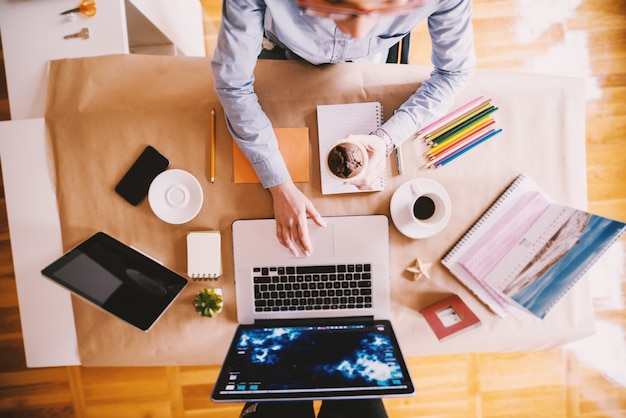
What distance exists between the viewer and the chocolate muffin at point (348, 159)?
793mm

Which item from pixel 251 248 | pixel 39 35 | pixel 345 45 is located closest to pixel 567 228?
pixel 345 45

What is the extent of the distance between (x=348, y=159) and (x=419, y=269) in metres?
0.40

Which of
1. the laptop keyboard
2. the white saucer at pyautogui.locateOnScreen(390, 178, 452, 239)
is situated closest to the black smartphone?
the laptop keyboard

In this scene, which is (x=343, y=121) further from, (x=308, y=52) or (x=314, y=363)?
(x=314, y=363)

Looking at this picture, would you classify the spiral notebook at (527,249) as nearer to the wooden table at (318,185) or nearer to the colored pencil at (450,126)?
the wooden table at (318,185)

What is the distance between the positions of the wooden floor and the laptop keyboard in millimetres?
796

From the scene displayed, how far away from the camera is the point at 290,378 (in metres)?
0.83

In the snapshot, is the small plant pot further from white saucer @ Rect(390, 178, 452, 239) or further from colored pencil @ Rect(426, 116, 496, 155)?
colored pencil @ Rect(426, 116, 496, 155)

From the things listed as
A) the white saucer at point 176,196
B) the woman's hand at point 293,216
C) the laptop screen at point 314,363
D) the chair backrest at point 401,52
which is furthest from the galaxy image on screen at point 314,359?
the chair backrest at point 401,52

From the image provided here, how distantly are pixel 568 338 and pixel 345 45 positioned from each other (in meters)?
1.00

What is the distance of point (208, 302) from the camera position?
0.97 metres

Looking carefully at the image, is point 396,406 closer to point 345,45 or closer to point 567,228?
point 567,228

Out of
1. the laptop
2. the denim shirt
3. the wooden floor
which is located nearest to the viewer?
the denim shirt

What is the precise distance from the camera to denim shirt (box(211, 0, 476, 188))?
2.44 ft
